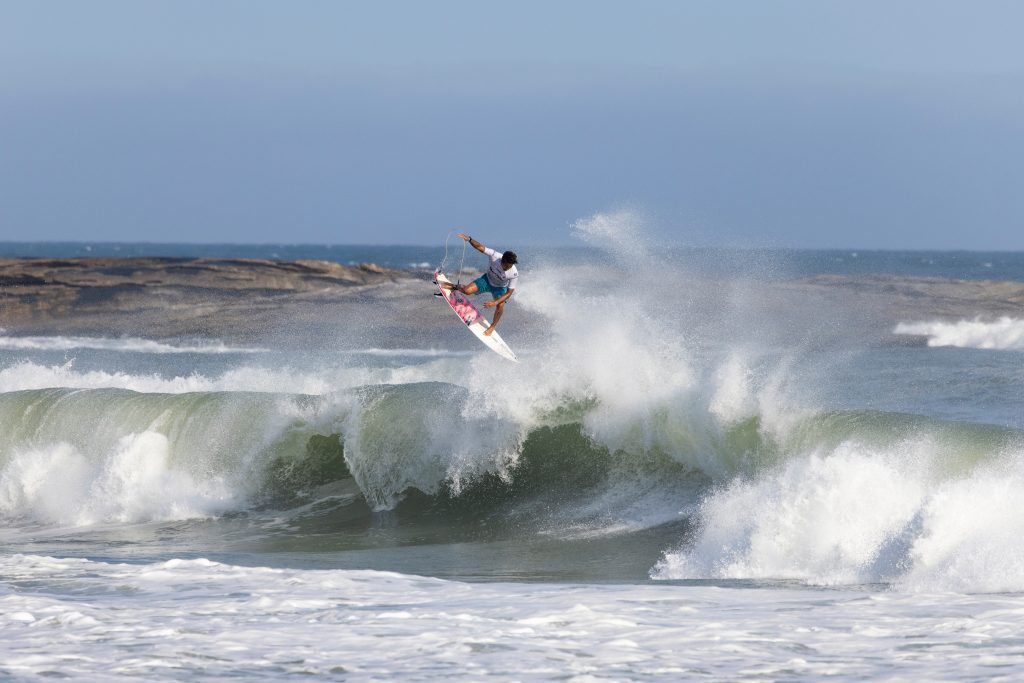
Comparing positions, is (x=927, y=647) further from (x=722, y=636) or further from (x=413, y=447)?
(x=413, y=447)

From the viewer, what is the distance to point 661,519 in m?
12.0

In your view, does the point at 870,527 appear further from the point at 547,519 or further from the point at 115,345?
the point at 115,345

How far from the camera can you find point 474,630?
24.2ft

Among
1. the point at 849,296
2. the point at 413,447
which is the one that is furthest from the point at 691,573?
the point at 849,296

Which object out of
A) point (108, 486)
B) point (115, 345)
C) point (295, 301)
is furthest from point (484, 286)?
point (295, 301)

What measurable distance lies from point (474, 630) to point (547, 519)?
16.8ft

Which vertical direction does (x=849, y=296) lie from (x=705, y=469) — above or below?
above

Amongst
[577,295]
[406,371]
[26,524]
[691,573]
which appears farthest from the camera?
[406,371]

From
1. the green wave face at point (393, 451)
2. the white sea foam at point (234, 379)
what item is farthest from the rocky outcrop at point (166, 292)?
the green wave face at point (393, 451)

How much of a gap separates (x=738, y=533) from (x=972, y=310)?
100 ft

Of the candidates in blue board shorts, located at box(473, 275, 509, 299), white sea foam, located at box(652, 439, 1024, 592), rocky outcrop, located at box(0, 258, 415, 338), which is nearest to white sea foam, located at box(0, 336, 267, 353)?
rocky outcrop, located at box(0, 258, 415, 338)

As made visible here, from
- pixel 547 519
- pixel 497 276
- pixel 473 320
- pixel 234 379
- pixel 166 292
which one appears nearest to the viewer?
pixel 547 519

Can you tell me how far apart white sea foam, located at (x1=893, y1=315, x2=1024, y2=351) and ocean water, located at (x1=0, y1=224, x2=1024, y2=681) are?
11.6m

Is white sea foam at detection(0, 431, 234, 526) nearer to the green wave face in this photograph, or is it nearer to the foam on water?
the green wave face
